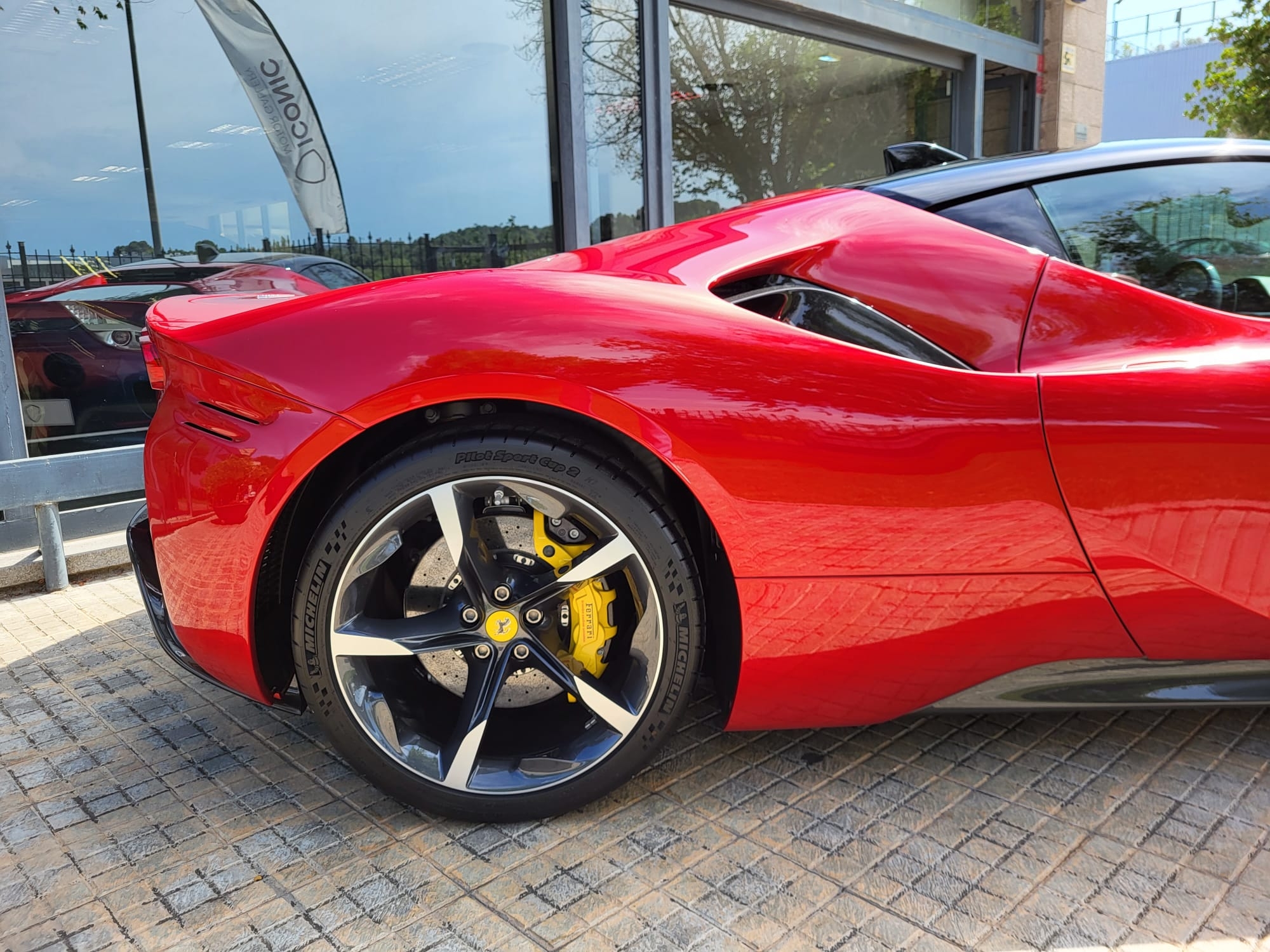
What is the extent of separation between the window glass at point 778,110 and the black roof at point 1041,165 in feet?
15.9

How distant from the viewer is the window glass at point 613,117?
5.85 metres

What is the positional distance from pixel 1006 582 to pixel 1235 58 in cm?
1108

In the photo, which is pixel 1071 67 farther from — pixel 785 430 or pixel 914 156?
pixel 785 430

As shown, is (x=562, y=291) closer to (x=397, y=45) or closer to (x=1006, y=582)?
(x=1006, y=582)

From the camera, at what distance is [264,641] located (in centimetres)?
187

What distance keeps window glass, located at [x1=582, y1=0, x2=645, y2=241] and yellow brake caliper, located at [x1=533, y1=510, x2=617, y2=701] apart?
4551 millimetres

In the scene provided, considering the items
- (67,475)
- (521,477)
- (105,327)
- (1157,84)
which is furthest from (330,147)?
(1157,84)

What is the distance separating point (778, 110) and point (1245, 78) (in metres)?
6.17

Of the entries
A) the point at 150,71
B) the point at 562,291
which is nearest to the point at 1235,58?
the point at 150,71

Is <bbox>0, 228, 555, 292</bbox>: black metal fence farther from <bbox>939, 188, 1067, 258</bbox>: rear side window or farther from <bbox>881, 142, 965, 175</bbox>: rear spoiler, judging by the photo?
<bbox>939, 188, 1067, 258</bbox>: rear side window

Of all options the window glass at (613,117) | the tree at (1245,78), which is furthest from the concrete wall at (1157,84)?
the window glass at (613,117)

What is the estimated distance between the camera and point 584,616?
6.14ft

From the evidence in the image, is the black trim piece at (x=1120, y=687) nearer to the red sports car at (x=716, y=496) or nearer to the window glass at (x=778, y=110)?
the red sports car at (x=716, y=496)

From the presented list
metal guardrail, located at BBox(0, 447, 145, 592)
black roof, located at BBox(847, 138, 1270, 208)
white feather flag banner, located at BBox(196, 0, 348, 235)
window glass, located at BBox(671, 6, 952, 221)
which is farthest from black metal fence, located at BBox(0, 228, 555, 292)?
black roof, located at BBox(847, 138, 1270, 208)
